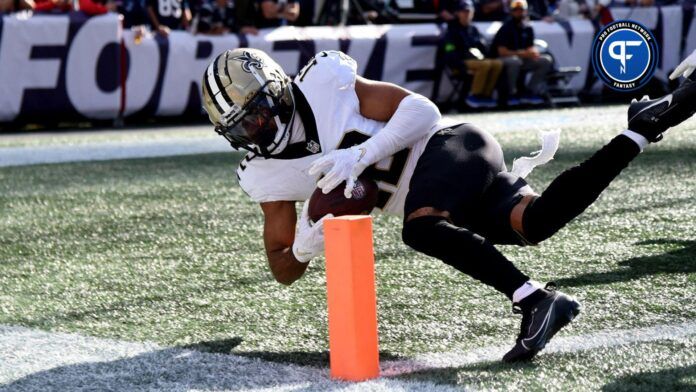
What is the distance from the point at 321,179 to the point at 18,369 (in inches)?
37.2

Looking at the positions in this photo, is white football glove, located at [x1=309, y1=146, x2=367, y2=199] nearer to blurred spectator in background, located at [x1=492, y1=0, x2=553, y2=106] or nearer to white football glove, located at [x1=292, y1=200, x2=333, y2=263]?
white football glove, located at [x1=292, y1=200, x2=333, y2=263]

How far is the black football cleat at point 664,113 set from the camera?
9.92ft

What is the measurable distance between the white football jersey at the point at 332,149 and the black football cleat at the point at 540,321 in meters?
0.67

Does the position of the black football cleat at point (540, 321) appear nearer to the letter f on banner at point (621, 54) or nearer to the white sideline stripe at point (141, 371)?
the white sideline stripe at point (141, 371)

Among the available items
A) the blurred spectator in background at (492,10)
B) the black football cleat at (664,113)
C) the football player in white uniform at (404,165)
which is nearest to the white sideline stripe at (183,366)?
the football player in white uniform at (404,165)


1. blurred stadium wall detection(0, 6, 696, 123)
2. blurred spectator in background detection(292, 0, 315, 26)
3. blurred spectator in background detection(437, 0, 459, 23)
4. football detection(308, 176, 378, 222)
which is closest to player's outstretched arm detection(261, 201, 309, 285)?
football detection(308, 176, 378, 222)

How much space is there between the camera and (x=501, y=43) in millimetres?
12258

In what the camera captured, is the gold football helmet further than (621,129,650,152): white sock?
Yes

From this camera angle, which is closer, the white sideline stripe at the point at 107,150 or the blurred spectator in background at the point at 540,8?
the white sideline stripe at the point at 107,150

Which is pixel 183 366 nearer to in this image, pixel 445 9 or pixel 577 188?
pixel 577 188

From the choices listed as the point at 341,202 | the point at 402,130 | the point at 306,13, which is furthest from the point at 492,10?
the point at 341,202

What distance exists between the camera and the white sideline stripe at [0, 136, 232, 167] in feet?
27.6

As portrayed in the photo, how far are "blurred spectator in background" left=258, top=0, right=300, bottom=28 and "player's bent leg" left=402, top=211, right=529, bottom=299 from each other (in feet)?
30.1

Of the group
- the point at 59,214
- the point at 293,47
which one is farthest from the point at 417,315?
the point at 293,47
